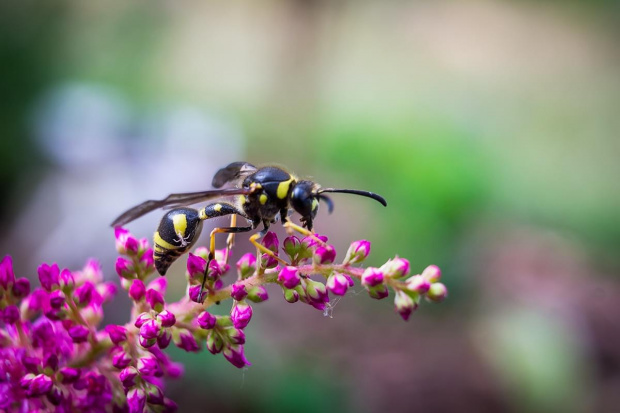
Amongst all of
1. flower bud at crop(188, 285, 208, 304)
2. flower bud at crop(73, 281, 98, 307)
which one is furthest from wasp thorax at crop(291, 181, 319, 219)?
flower bud at crop(73, 281, 98, 307)

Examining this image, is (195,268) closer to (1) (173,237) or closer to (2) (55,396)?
(1) (173,237)

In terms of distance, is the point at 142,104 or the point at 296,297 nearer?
the point at 296,297

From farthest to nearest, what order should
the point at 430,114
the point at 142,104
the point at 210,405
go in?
1. the point at 430,114
2. the point at 142,104
3. the point at 210,405

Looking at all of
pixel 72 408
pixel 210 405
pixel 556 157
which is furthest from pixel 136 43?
pixel 72 408

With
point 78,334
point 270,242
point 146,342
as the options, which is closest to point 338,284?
point 270,242

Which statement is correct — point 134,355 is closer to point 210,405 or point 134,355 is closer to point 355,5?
point 210,405

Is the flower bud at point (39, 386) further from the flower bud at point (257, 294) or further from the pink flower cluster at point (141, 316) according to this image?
the flower bud at point (257, 294)

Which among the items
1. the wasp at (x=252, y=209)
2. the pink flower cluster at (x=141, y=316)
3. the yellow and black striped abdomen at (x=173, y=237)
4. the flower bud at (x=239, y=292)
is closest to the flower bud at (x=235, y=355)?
the pink flower cluster at (x=141, y=316)

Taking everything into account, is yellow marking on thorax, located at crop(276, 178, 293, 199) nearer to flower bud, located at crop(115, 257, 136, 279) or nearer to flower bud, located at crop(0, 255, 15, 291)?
flower bud, located at crop(115, 257, 136, 279)
